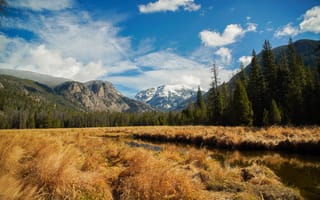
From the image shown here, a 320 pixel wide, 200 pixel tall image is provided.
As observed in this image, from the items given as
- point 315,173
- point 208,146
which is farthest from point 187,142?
point 315,173

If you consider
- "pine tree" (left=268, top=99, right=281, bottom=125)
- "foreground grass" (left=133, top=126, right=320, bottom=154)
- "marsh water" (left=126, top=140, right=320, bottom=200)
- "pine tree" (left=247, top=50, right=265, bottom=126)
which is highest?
"pine tree" (left=247, top=50, right=265, bottom=126)

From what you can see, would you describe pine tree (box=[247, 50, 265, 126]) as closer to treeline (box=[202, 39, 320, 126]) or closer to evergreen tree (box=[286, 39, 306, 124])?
treeline (box=[202, 39, 320, 126])

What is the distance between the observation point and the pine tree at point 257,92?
39062mm

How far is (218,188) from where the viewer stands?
587 centimetres

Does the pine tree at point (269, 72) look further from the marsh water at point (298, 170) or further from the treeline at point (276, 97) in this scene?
the marsh water at point (298, 170)

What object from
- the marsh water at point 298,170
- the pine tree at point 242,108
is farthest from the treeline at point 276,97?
the marsh water at point 298,170

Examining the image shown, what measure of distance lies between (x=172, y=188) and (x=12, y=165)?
18.6 ft

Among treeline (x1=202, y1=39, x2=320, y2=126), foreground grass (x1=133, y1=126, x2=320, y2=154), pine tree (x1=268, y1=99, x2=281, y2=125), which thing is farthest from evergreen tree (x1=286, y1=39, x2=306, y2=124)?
foreground grass (x1=133, y1=126, x2=320, y2=154)

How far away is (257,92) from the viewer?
1602 inches

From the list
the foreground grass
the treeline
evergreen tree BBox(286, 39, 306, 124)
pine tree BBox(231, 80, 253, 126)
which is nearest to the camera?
the foreground grass

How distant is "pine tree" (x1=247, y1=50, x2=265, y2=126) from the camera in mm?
Answer: 39062

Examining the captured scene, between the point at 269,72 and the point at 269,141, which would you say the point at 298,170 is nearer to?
the point at 269,141

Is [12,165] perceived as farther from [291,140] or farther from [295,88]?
[295,88]

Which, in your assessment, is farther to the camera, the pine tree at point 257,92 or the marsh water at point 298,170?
the pine tree at point 257,92
